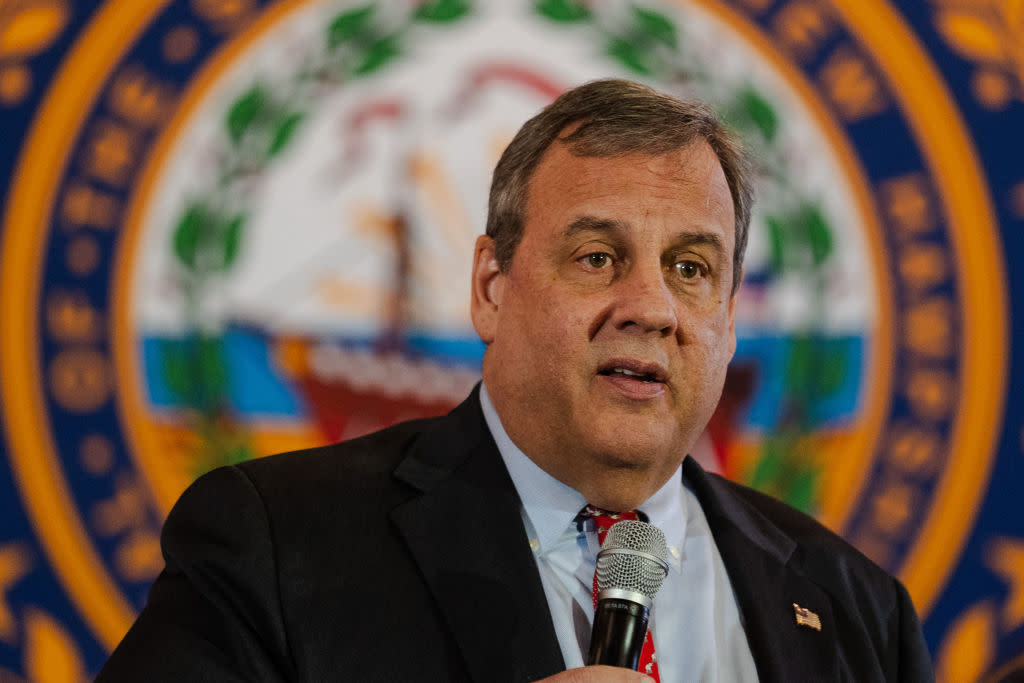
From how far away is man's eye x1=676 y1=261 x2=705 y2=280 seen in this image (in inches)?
72.0

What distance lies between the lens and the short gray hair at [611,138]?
1.88 meters

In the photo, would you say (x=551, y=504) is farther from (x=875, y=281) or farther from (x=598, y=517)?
(x=875, y=281)

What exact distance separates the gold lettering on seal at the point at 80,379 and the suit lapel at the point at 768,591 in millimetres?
2077

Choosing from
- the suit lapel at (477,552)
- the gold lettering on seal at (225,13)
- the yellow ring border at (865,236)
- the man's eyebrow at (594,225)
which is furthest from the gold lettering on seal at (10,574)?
the man's eyebrow at (594,225)

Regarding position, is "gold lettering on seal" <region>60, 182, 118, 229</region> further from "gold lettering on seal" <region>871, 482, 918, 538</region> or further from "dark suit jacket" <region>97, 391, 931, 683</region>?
"gold lettering on seal" <region>871, 482, 918, 538</region>

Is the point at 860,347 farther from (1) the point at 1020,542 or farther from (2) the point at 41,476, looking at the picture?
(2) the point at 41,476

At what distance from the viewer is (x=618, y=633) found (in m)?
1.37

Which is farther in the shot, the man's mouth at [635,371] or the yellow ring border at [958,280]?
the yellow ring border at [958,280]

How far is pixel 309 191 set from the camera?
3568 millimetres

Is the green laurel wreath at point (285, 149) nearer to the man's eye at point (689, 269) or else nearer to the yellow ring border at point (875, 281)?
the yellow ring border at point (875, 281)

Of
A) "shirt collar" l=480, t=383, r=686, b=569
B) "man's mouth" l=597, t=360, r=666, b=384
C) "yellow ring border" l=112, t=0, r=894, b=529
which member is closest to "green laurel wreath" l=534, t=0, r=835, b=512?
"yellow ring border" l=112, t=0, r=894, b=529

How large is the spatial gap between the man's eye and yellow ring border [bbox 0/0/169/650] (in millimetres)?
2334

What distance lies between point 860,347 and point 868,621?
180cm

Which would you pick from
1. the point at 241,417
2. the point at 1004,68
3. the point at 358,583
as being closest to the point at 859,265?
the point at 1004,68
